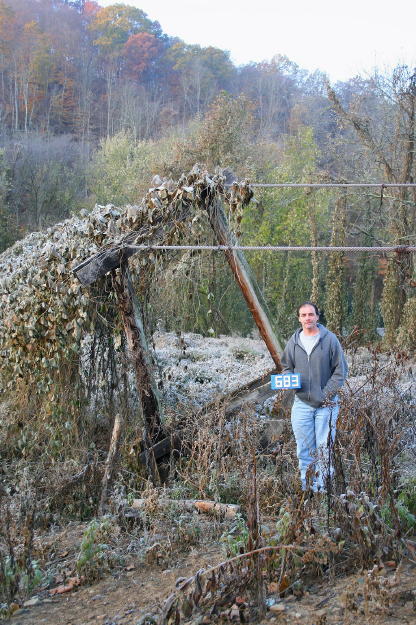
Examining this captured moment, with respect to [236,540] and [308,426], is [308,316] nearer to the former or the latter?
[308,426]

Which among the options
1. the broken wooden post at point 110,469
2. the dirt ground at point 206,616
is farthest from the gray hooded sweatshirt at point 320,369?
the broken wooden post at point 110,469

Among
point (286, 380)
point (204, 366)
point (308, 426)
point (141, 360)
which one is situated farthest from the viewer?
point (204, 366)

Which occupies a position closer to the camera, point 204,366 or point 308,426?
point 308,426

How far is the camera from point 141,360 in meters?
6.78

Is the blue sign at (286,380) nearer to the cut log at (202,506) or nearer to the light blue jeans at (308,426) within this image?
the light blue jeans at (308,426)

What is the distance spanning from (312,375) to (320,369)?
8cm

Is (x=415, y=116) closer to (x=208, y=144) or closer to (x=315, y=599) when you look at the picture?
(x=208, y=144)

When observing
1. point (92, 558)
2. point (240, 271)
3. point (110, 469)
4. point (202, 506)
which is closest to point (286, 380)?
point (202, 506)

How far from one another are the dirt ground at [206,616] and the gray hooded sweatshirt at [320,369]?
137 centimetres

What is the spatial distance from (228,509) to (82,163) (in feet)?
114

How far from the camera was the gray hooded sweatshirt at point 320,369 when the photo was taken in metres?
5.40

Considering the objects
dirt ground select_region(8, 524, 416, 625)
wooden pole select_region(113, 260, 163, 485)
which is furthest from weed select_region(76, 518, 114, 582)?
wooden pole select_region(113, 260, 163, 485)

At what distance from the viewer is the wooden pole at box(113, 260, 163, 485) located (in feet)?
21.6

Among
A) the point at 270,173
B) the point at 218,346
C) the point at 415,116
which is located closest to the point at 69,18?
the point at 270,173
